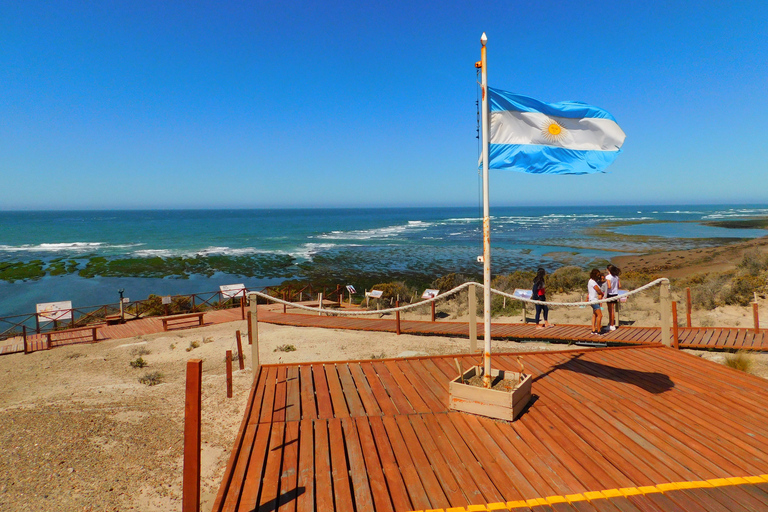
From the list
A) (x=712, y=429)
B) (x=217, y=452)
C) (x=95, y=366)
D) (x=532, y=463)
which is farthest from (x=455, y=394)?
(x=95, y=366)

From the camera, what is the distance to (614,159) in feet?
15.5

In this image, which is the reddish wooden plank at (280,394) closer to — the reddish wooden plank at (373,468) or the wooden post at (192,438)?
the reddish wooden plank at (373,468)

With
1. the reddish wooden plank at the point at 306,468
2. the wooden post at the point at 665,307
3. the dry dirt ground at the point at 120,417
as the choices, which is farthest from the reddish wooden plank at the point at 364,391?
the wooden post at the point at 665,307

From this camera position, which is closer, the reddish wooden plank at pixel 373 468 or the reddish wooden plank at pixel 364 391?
the reddish wooden plank at pixel 373 468

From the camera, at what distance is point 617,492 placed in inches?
116

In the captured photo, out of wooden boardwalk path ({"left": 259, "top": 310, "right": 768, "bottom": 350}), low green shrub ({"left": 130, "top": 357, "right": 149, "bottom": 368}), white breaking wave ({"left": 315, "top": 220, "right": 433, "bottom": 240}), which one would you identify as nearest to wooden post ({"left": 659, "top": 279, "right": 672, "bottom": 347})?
wooden boardwalk path ({"left": 259, "top": 310, "right": 768, "bottom": 350})

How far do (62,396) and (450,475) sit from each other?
7.72 metres

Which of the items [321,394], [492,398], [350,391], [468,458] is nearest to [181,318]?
[321,394]

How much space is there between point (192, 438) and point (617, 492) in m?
2.89

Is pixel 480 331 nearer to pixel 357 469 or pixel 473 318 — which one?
pixel 473 318

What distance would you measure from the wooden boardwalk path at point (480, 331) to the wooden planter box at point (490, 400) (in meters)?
5.50

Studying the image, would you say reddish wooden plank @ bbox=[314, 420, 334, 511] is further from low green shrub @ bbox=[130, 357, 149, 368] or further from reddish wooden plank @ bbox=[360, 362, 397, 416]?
low green shrub @ bbox=[130, 357, 149, 368]

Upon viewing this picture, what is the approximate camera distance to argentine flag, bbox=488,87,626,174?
15.1 ft

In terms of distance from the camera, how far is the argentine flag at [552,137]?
181 inches
